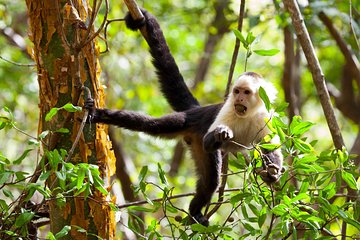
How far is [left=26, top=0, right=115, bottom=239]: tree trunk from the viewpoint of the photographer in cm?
249

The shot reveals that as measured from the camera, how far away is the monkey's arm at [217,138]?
2.94m

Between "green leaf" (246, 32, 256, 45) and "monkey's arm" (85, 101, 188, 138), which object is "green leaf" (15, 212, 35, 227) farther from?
"green leaf" (246, 32, 256, 45)

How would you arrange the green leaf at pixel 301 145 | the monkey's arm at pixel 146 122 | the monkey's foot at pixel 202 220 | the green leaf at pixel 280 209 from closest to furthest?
the green leaf at pixel 280 209
the green leaf at pixel 301 145
the monkey's arm at pixel 146 122
the monkey's foot at pixel 202 220

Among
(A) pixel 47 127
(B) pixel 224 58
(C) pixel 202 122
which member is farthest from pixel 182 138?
(B) pixel 224 58

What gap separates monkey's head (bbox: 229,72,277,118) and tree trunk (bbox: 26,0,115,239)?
104cm

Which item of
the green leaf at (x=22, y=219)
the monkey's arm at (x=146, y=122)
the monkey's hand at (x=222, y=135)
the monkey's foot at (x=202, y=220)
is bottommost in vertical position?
the monkey's foot at (x=202, y=220)

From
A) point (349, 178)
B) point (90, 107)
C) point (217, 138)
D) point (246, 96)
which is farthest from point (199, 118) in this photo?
point (349, 178)

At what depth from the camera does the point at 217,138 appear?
2.95 m

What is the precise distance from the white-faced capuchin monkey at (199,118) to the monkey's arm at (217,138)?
0.62 feet

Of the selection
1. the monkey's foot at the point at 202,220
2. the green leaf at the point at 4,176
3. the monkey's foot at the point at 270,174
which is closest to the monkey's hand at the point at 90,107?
the green leaf at the point at 4,176

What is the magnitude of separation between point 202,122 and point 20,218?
1916 millimetres

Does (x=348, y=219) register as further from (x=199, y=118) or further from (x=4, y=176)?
(x=199, y=118)

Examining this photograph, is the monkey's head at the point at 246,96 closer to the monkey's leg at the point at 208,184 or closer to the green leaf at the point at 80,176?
the monkey's leg at the point at 208,184

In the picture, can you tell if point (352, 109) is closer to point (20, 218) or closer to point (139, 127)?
point (139, 127)
